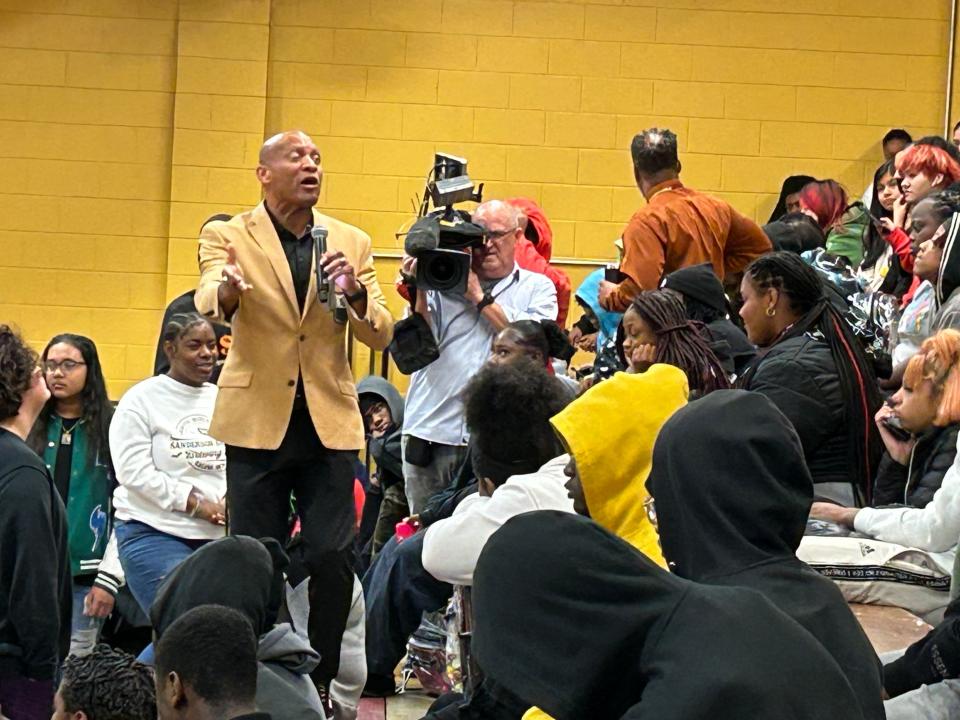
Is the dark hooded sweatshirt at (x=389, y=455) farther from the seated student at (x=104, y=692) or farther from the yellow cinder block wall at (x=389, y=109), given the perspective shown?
the seated student at (x=104, y=692)

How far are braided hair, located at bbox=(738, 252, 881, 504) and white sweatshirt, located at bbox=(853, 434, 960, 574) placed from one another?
38 cm

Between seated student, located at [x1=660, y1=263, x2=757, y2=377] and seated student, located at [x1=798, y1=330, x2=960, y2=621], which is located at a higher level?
seated student, located at [x1=660, y1=263, x2=757, y2=377]

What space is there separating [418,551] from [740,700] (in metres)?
2.03

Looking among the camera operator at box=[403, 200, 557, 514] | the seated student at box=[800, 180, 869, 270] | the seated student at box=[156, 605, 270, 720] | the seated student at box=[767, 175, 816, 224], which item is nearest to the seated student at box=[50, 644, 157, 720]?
the seated student at box=[156, 605, 270, 720]

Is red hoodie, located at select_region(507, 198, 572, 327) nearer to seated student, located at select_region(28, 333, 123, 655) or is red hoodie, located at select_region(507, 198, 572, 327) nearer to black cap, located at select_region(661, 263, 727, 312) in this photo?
black cap, located at select_region(661, 263, 727, 312)

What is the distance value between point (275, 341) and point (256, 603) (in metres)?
1.37

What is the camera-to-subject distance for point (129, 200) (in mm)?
8477

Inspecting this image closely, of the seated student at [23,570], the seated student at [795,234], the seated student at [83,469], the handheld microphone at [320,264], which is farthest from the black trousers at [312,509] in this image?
the seated student at [795,234]

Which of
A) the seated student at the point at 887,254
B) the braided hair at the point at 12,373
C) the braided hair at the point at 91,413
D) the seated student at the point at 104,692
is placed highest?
the seated student at the point at 887,254

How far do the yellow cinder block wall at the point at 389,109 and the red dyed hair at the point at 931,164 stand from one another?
9.05 feet

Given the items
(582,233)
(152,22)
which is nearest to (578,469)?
(582,233)

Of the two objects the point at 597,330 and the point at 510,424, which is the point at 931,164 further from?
the point at 510,424

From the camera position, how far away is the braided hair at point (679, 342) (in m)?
4.19

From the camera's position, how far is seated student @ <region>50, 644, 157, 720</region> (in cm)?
302
